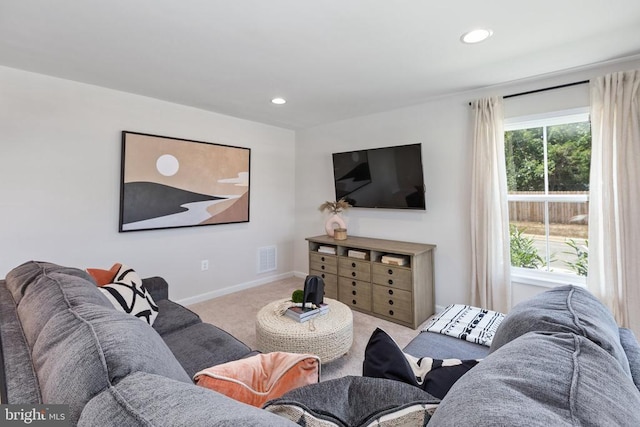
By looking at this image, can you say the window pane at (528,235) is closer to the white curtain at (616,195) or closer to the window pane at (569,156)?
the window pane at (569,156)

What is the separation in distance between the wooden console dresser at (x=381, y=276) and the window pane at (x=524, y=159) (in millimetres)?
1025

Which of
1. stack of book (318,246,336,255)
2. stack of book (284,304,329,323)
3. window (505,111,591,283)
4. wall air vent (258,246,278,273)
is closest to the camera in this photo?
stack of book (284,304,329,323)

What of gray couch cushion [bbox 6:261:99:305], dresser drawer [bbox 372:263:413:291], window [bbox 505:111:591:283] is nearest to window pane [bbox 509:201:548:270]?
window [bbox 505:111:591:283]

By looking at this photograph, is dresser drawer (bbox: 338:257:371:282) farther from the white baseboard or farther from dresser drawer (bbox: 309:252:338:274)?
the white baseboard

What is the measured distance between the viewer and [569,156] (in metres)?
2.54

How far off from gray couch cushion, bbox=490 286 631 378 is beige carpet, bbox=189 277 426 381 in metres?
1.39

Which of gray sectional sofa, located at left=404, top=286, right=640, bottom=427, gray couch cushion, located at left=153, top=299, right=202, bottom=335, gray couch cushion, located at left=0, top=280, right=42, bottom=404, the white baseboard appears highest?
gray sectional sofa, located at left=404, top=286, right=640, bottom=427

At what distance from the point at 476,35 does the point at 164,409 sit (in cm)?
240

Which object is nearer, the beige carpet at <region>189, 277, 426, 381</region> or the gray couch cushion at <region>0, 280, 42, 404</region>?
the gray couch cushion at <region>0, 280, 42, 404</region>

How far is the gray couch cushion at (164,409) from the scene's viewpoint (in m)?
0.47

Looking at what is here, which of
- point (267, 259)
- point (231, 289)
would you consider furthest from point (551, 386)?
point (267, 259)

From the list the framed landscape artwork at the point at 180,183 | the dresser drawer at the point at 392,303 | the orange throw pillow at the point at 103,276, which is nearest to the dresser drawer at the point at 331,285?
the dresser drawer at the point at 392,303

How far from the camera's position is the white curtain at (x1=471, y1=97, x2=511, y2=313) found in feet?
8.85

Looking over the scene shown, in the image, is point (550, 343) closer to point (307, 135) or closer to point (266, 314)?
point (266, 314)
